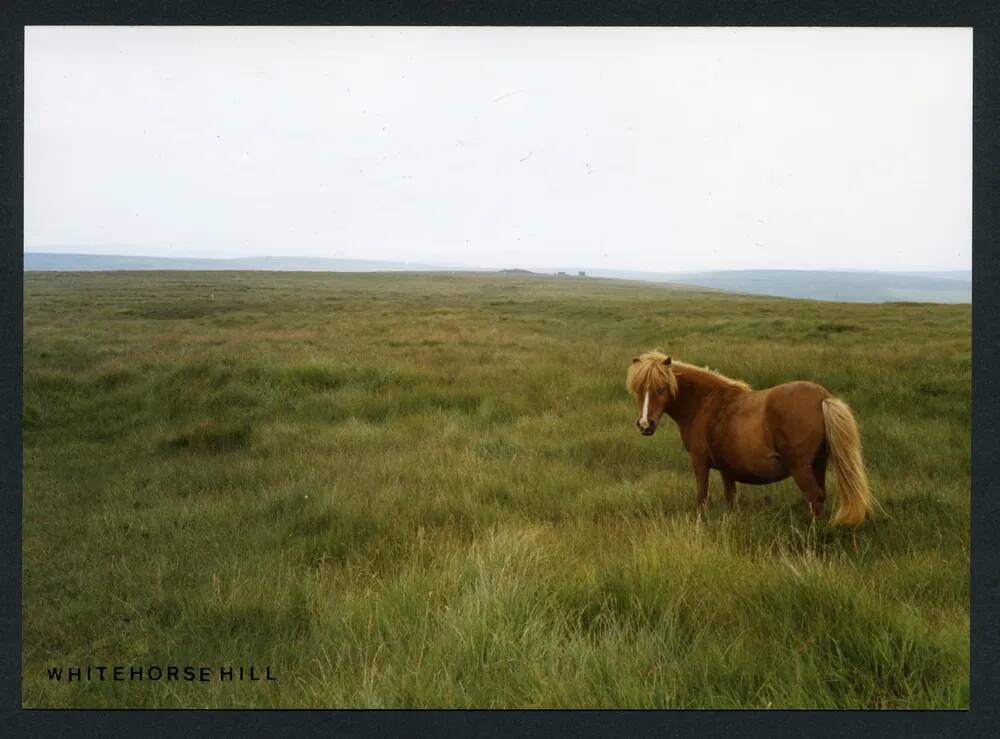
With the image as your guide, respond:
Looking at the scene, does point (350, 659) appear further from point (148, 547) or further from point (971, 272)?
point (971, 272)

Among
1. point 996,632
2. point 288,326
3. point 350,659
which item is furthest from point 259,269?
point 996,632

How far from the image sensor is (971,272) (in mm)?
4449

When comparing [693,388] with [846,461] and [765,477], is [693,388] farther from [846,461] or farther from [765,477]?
[846,461]

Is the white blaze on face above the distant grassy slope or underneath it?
underneath

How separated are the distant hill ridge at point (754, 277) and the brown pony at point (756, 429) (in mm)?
959

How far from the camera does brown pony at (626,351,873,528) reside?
3.83 m

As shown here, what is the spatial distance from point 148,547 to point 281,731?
1.67 m

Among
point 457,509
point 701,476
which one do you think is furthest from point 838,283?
point 457,509

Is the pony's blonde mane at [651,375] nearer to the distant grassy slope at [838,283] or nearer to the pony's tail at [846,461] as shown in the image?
the pony's tail at [846,461]

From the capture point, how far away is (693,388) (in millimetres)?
4332

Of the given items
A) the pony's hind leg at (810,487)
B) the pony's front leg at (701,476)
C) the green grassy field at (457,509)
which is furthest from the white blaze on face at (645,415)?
the pony's hind leg at (810,487)

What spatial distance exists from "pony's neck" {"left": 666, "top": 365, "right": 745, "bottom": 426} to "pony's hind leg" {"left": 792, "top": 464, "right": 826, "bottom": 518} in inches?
26.5

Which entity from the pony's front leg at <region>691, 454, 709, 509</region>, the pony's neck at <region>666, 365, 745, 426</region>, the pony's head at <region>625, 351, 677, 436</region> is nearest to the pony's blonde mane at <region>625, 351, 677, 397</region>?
the pony's head at <region>625, 351, 677, 436</region>

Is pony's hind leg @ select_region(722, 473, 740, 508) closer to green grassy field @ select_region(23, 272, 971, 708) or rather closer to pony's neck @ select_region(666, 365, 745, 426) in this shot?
green grassy field @ select_region(23, 272, 971, 708)
